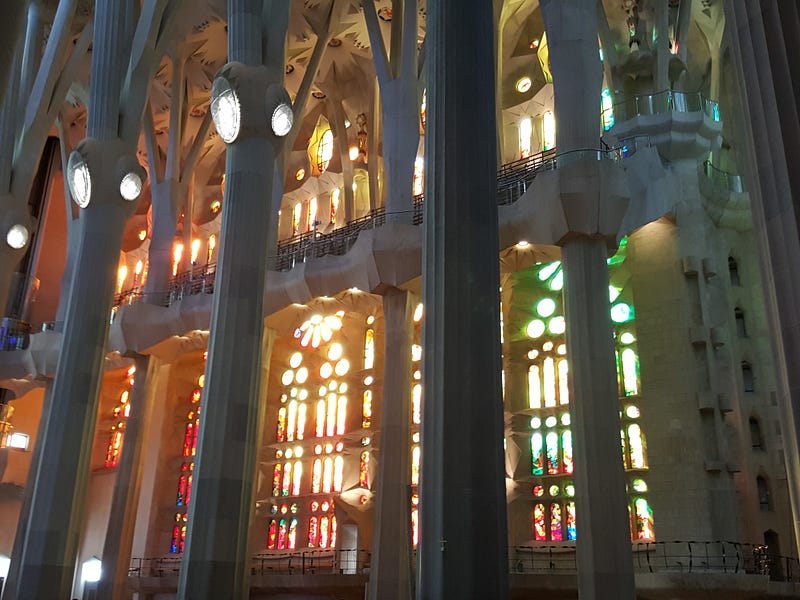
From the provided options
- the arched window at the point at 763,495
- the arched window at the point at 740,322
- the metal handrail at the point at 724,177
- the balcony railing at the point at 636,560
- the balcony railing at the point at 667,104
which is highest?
the balcony railing at the point at 667,104

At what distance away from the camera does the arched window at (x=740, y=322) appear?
55.4ft

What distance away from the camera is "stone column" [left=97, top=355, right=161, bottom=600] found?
757 inches

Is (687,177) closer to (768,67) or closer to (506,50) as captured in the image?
(506,50)

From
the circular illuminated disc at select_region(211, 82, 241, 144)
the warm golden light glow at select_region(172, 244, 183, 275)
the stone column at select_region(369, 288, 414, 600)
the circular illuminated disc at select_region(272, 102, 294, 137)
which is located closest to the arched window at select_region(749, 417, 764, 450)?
the stone column at select_region(369, 288, 414, 600)

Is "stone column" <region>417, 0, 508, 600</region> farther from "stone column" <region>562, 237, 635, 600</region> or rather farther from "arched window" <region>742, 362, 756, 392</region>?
"arched window" <region>742, 362, 756, 392</region>

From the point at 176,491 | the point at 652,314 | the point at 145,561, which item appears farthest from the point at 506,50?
the point at 145,561

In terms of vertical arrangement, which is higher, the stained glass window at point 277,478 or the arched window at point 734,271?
the arched window at point 734,271

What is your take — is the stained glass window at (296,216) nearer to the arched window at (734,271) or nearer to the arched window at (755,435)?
the arched window at (734,271)

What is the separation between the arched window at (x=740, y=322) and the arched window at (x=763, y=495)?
122 inches

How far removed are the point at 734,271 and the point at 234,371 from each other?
38.8 ft

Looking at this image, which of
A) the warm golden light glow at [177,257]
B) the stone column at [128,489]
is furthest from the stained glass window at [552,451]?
the warm golden light glow at [177,257]

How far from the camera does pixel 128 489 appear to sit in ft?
65.6

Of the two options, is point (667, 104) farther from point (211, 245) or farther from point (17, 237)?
point (211, 245)

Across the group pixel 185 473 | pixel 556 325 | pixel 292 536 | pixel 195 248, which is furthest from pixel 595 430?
pixel 195 248
